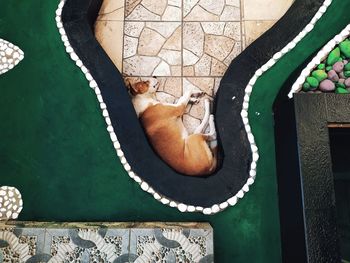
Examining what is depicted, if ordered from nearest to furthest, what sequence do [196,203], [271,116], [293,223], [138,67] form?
[293,223] → [196,203] → [271,116] → [138,67]

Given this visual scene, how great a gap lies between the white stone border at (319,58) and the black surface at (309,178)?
0.11 meters

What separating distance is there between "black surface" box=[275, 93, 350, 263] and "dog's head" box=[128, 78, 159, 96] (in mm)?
1027

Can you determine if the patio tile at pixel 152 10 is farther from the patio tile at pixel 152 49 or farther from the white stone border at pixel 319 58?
the white stone border at pixel 319 58

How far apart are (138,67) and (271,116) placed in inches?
45.4

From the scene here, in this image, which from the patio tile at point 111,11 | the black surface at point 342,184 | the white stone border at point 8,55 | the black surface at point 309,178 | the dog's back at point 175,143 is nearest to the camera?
the black surface at point 309,178

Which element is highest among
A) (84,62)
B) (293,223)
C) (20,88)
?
(84,62)

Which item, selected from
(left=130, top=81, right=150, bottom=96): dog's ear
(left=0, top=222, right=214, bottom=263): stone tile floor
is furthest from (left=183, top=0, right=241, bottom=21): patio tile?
(left=0, top=222, right=214, bottom=263): stone tile floor

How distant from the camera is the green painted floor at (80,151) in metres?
2.58

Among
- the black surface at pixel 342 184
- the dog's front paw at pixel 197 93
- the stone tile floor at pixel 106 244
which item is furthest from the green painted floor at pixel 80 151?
the black surface at pixel 342 184

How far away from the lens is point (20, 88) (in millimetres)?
2805

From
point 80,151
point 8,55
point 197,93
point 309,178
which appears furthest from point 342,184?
point 8,55

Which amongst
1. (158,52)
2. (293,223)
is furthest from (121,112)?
(293,223)

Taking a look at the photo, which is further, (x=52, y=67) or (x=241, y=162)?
(x=52, y=67)

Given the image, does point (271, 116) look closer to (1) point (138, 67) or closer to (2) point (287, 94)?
(2) point (287, 94)
